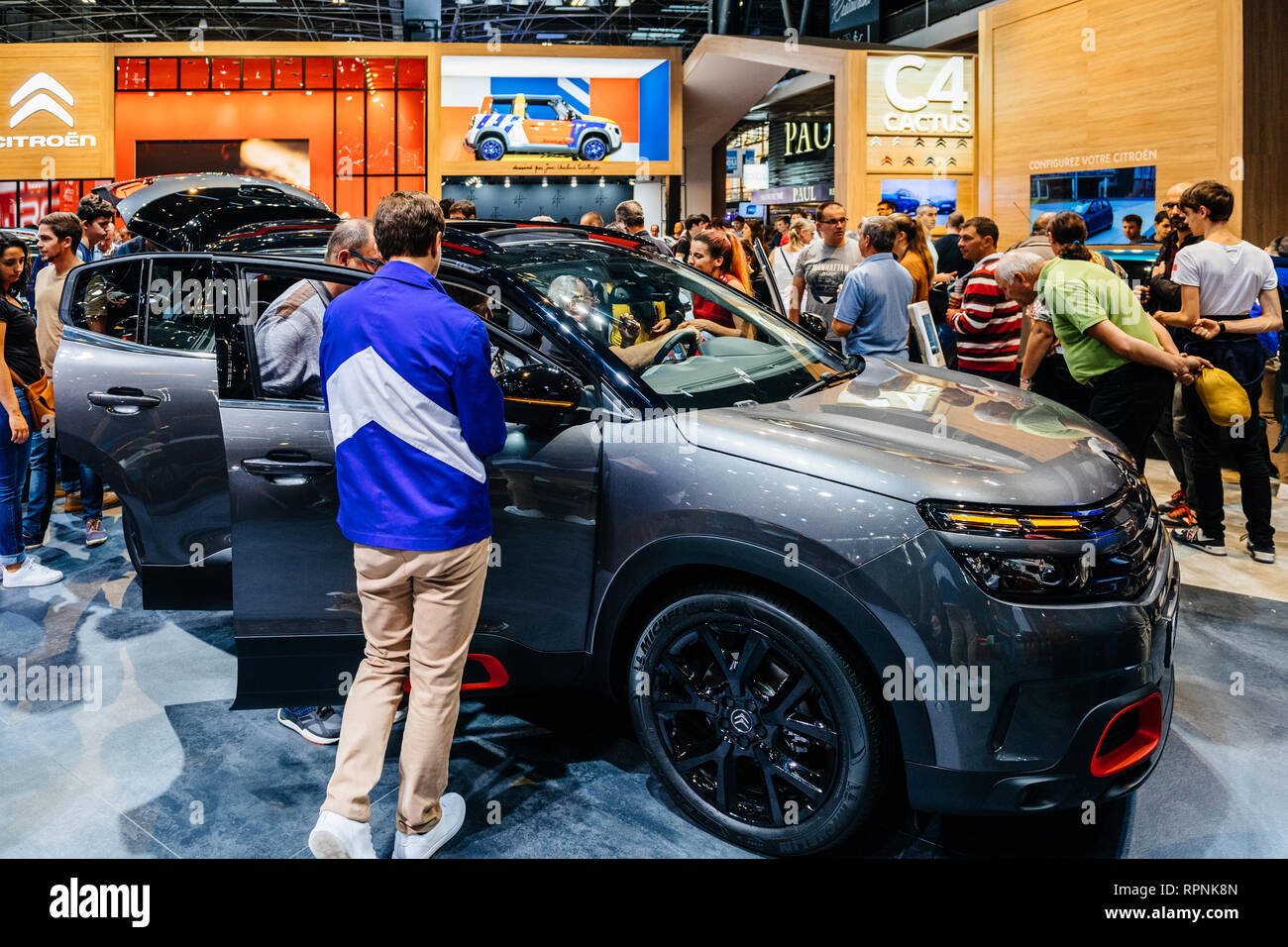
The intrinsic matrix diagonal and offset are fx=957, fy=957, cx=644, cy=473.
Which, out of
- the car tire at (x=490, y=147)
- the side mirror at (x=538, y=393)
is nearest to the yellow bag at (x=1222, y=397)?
the side mirror at (x=538, y=393)

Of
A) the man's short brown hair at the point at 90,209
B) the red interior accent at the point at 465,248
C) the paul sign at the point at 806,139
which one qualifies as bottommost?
the red interior accent at the point at 465,248

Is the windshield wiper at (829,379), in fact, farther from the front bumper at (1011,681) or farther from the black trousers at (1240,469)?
the black trousers at (1240,469)

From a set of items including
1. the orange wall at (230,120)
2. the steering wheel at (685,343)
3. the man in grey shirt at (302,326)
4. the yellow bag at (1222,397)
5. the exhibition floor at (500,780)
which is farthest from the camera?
the orange wall at (230,120)

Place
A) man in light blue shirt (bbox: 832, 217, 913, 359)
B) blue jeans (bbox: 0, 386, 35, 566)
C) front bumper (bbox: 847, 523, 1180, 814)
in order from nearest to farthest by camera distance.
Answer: front bumper (bbox: 847, 523, 1180, 814), blue jeans (bbox: 0, 386, 35, 566), man in light blue shirt (bbox: 832, 217, 913, 359)

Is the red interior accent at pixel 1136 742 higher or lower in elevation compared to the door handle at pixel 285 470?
lower

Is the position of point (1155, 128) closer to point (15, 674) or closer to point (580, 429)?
point (580, 429)

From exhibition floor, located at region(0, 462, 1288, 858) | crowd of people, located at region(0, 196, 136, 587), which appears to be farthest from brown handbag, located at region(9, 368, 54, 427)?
exhibition floor, located at region(0, 462, 1288, 858)

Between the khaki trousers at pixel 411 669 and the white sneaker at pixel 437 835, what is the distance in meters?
0.03

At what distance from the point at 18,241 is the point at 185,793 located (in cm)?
329

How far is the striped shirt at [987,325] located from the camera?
5418 mm

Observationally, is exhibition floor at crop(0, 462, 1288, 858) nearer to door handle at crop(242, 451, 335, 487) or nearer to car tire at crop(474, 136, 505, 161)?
door handle at crop(242, 451, 335, 487)

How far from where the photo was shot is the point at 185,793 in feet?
9.36

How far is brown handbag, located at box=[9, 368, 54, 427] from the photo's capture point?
193 inches

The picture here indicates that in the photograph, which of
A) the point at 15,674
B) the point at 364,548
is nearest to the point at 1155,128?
the point at 364,548
